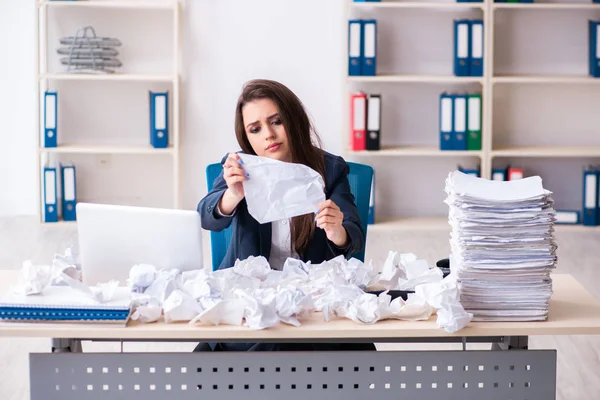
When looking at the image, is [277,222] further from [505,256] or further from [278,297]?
[505,256]

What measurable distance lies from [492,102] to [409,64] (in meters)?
0.54

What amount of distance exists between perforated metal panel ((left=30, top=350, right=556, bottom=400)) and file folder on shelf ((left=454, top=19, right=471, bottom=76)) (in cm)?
370

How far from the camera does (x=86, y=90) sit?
18.7 feet

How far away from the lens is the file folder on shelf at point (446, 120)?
214 inches

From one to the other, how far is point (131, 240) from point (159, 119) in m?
3.46

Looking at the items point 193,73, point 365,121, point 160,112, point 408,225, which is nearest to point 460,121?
point 365,121

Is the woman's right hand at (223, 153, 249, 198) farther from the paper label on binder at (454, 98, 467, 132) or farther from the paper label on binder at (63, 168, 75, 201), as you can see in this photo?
the paper label on binder at (63, 168, 75, 201)

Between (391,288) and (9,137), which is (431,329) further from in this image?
(9,137)

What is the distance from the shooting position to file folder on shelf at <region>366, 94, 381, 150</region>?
17.8 feet

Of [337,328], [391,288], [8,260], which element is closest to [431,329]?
[337,328]

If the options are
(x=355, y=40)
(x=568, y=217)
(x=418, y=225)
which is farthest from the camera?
(x=568, y=217)

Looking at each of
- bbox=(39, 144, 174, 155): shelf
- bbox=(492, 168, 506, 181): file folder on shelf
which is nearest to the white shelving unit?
bbox=(39, 144, 174, 155): shelf

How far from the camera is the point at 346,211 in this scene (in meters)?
2.54

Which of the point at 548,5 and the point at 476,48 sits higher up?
the point at 548,5
